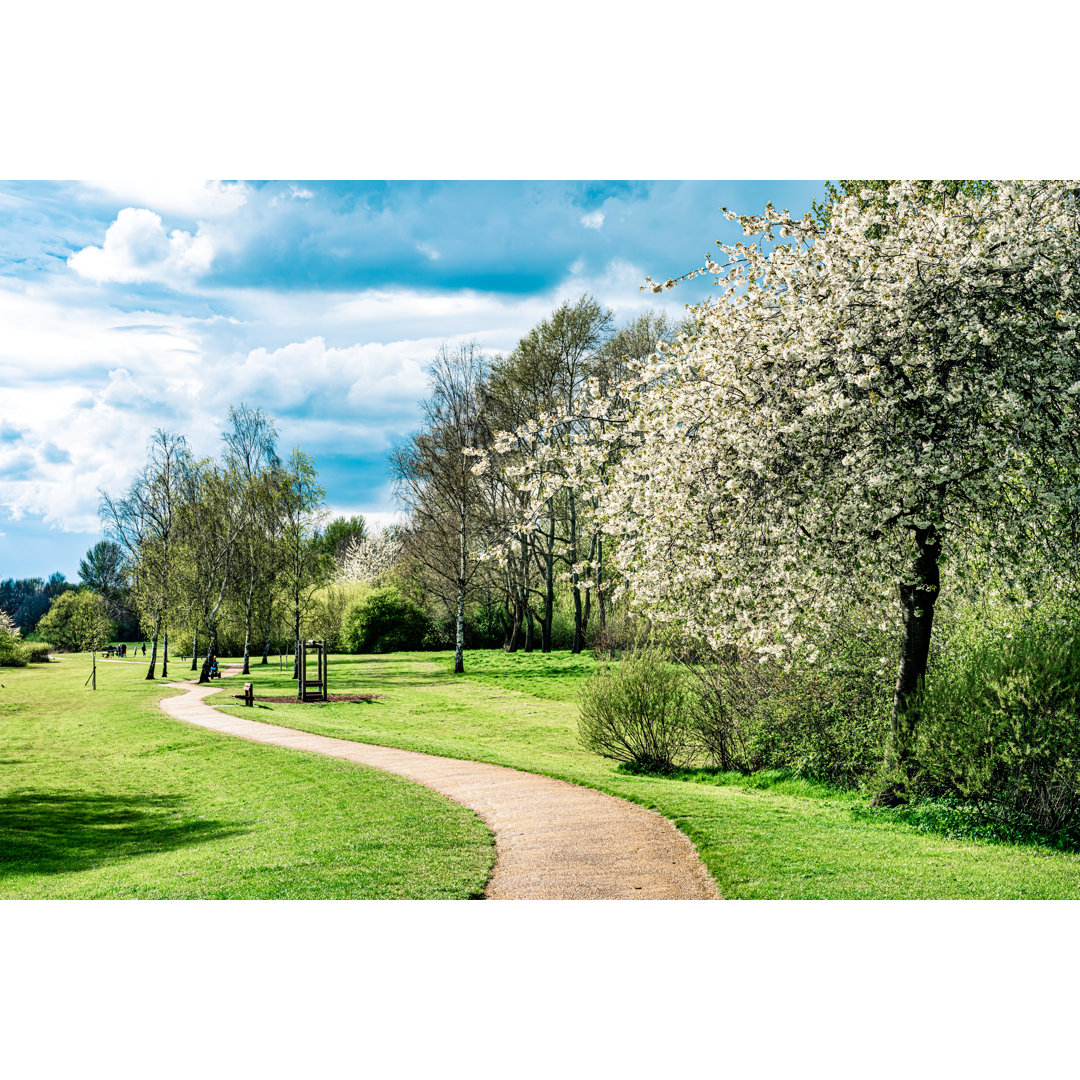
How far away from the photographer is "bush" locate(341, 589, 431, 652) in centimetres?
3675

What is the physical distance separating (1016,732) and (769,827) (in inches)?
93.1

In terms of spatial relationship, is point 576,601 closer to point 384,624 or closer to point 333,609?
point 384,624

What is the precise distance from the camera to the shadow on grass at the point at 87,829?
7832mm

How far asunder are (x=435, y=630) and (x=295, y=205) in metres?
29.9

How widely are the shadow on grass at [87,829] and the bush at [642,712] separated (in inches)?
228

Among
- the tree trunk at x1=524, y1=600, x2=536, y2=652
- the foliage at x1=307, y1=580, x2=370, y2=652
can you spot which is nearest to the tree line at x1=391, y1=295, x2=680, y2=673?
the tree trunk at x1=524, y1=600, x2=536, y2=652

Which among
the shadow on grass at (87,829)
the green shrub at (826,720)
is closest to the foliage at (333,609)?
the shadow on grass at (87,829)

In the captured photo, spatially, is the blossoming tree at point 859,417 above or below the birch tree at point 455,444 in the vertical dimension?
below

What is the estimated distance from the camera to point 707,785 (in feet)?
36.6

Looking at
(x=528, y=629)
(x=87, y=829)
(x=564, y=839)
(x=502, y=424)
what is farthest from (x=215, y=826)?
(x=528, y=629)

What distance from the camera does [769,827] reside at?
7.52 m

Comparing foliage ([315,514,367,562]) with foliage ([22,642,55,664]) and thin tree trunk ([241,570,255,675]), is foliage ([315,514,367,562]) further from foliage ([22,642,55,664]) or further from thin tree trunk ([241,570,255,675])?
thin tree trunk ([241,570,255,675])

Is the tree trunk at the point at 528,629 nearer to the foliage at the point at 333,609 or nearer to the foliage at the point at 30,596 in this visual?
the foliage at the point at 333,609

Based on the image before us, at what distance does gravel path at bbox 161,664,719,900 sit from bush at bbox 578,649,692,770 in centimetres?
226
